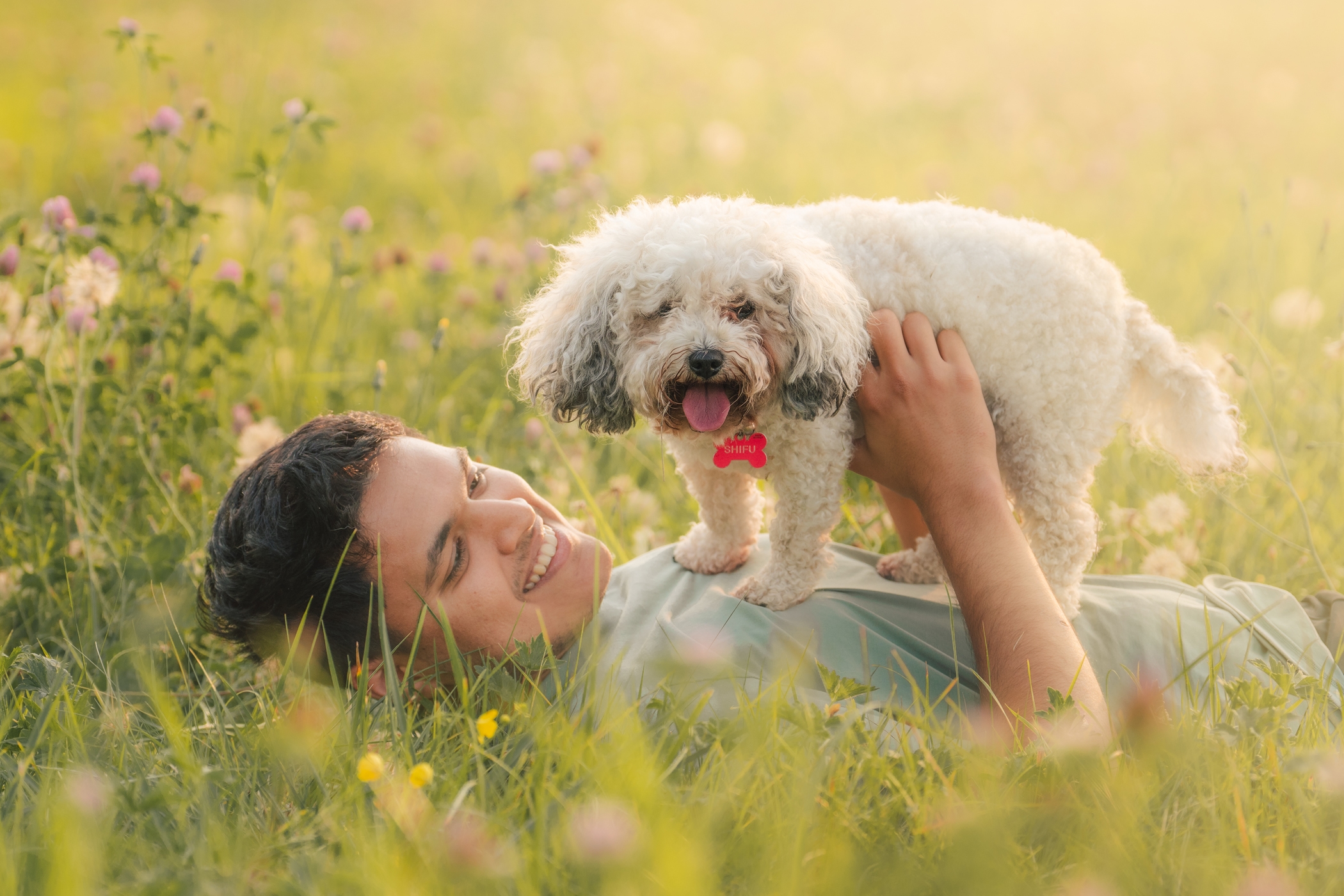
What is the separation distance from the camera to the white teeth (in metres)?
2.25

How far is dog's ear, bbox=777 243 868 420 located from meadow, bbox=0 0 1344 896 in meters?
0.83

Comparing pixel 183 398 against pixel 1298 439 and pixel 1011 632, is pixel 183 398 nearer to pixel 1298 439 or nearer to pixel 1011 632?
pixel 1011 632

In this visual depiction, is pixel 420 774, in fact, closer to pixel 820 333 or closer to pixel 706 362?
pixel 706 362

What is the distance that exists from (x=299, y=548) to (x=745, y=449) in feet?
3.79

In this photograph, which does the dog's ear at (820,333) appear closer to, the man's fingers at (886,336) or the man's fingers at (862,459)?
the man's fingers at (886,336)

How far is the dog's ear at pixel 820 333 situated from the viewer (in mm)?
2133

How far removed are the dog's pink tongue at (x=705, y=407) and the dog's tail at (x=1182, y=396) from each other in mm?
1252

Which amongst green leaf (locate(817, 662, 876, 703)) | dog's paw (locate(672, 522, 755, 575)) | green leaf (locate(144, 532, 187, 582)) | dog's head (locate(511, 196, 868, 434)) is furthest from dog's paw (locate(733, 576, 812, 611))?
green leaf (locate(144, 532, 187, 582))

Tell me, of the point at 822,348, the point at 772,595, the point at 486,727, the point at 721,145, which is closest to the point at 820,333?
the point at 822,348

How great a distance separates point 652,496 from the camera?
3.57 m

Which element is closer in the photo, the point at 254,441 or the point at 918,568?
the point at 918,568

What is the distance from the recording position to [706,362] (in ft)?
6.89

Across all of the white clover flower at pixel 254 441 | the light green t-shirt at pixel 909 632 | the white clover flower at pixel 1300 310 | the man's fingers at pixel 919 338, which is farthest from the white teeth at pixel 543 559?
the white clover flower at pixel 1300 310

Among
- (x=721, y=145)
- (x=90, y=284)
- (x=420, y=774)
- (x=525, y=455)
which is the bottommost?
(x=525, y=455)
